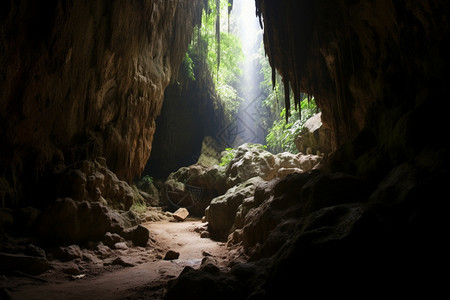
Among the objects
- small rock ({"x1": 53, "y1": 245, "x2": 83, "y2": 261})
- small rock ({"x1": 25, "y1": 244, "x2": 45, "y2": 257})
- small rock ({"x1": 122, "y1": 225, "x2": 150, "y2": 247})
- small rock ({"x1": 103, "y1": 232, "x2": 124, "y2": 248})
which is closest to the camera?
small rock ({"x1": 25, "y1": 244, "x2": 45, "y2": 257})

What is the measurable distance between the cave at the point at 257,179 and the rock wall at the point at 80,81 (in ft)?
0.13

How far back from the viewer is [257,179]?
33.8ft

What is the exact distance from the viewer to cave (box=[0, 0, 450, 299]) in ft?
7.63

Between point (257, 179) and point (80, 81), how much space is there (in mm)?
6876

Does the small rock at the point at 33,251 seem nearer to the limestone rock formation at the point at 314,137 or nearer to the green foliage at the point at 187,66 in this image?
the limestone rock formation at the point at 314,137

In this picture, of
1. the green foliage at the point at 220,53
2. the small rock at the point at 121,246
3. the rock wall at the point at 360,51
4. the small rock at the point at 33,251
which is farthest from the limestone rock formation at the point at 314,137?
the small rock at the point at 33,251

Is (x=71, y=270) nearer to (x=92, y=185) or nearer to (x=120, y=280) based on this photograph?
(x=120, y=280)

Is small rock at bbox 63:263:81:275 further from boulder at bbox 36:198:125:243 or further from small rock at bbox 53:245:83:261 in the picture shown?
boulder at bbox 36:198:125:243

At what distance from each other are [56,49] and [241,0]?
4045 centimetres

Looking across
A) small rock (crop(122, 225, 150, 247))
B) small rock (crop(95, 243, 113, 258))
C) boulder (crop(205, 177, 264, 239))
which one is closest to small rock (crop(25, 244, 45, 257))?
small rock (crop(95, 243, 113, 258))

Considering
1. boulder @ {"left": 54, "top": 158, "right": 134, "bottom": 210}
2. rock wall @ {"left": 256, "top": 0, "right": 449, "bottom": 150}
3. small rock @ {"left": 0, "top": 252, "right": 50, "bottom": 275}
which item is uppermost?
rock wall @ {"left": 256, "top": 0, "right": 449, "bottom": 150}

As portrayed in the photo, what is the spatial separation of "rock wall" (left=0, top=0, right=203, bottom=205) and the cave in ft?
0.13

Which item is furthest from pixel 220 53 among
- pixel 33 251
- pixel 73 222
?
pixel 33 251

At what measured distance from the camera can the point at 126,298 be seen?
141 inches
